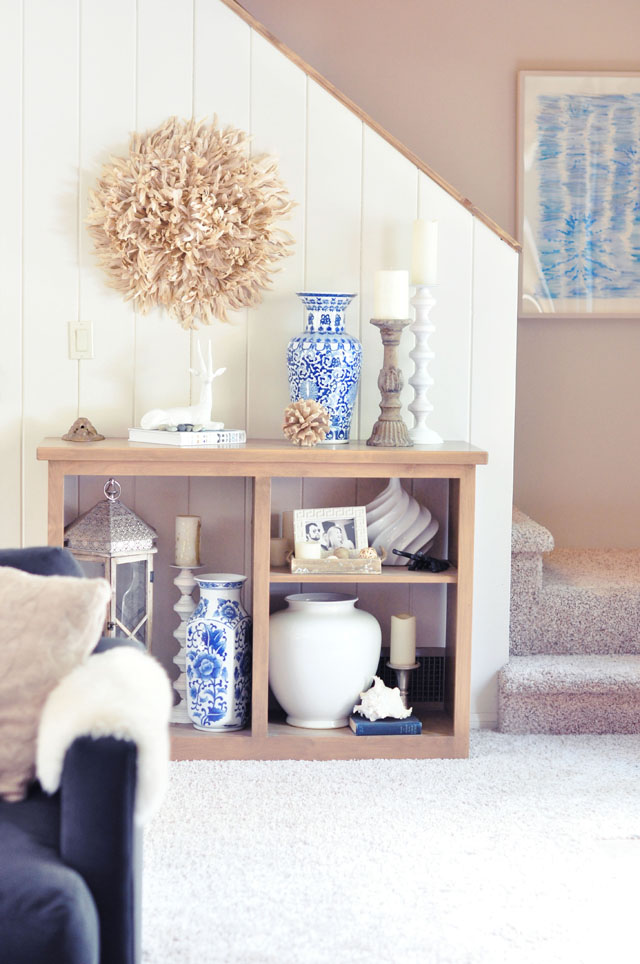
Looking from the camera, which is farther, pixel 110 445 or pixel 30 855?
pixel 110 445

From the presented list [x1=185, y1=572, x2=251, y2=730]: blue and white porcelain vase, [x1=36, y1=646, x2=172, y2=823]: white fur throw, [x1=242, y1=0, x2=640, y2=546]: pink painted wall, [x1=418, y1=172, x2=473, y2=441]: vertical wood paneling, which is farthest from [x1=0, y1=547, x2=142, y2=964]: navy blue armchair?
[x1=242, y1=0, x2=640, y2=546]: pink painted wall

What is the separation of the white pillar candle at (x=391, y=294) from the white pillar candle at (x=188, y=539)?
0.80 m

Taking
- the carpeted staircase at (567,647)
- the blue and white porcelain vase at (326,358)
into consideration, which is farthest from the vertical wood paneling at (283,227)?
the carpeted staircase at (567,647)

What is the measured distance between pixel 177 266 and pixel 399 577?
1095mm

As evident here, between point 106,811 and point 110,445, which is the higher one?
point 110,445

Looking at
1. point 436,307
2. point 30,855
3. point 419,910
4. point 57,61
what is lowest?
point 419,910

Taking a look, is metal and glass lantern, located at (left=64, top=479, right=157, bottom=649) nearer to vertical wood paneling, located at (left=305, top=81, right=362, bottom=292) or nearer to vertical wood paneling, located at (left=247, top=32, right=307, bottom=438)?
vertical wood paneling, located at (left=247, top=32, right=307, bottom=438)

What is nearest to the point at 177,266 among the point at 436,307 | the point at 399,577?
the point at 436,307

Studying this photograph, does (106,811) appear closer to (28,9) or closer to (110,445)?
(110,445)

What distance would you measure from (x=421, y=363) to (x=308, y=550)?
2.15 ft

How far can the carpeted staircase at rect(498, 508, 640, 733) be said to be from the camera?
3137 mm

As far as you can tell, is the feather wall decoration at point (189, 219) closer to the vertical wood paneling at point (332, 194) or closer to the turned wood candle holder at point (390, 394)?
the vertical wood paneling at point (332, 194)

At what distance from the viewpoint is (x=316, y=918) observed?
6.64 ft

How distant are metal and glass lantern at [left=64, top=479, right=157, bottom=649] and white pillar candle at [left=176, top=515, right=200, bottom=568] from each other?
8 cm
